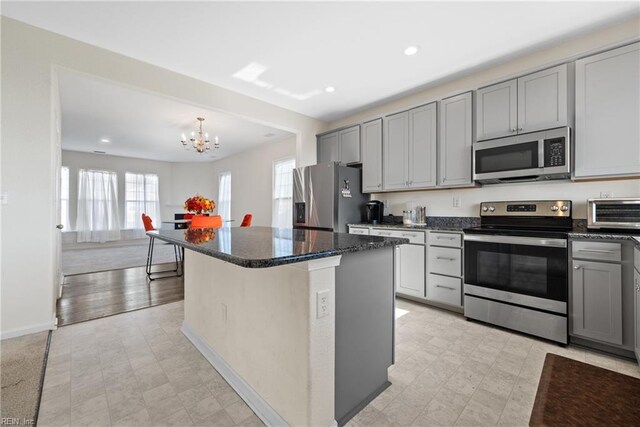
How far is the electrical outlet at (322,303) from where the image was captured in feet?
3.96

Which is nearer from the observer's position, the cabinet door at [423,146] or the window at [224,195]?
the cabinet door at [423,146]

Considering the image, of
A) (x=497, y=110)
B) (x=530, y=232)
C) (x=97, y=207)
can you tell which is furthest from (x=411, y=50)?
(x=97, y=207)

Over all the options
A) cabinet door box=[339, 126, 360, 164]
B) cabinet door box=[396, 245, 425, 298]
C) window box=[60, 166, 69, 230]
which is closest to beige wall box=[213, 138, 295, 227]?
cabinet door box=[339, 126, 360, 164]

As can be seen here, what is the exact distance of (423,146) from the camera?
3.41 m

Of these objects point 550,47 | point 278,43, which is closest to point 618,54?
point 550,47

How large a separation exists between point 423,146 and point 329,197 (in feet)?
4.56

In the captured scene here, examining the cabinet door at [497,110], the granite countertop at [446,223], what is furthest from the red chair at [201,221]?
the cabinet door at [497,110]

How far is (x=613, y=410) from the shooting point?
148 centimetres

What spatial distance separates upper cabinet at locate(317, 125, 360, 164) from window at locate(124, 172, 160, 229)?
6.65 meters

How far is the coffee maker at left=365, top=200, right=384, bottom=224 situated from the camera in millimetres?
4023

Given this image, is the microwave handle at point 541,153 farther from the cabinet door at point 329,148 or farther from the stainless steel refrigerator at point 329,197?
the cabinet door at point 329,148

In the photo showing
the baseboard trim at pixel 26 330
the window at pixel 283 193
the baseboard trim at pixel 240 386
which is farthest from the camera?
the window at pixel 283 193

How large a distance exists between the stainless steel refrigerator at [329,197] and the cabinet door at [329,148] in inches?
22.4

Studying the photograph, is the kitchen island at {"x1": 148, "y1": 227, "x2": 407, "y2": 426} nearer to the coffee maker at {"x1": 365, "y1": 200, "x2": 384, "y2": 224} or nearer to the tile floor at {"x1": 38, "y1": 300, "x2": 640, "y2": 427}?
the tile floor at {"x1": 38, "y1": 300, "x2": 640, "y2": 427}
